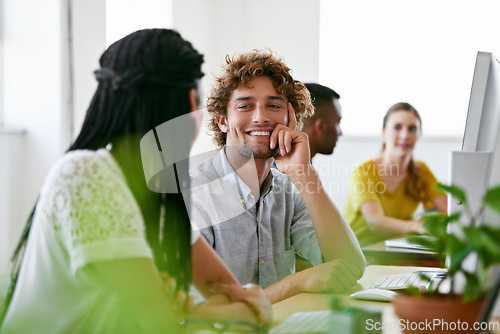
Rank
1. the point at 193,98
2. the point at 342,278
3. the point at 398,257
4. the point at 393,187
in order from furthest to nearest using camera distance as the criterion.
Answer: the point at 393,187 < the point at 398,257 < the point at 342,278 < the point at 193,98

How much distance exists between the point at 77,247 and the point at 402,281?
0.79 metres

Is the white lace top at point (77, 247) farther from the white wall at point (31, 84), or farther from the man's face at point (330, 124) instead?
the man's face at point (330, 124)

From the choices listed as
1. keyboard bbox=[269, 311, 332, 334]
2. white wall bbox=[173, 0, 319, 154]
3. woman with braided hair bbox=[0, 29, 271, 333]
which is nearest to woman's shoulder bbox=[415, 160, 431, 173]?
white wall bbox=[173, 0, 319, 154]

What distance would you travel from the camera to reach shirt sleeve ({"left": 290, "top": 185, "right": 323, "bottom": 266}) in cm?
126

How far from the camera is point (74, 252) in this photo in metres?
0.74

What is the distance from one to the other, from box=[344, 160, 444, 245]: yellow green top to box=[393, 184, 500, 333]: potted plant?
1.17 meters

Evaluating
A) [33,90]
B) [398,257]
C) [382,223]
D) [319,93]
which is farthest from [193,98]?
[382,223]

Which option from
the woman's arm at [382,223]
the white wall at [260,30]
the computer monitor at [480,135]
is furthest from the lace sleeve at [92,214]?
the woman's arm at [382,223]

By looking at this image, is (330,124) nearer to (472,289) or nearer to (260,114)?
(260,114)

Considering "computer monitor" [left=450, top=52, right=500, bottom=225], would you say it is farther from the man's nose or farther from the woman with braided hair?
the woman with braided hair

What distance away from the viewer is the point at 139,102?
2.67 ft

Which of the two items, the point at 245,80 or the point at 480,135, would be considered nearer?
the point at 480,135

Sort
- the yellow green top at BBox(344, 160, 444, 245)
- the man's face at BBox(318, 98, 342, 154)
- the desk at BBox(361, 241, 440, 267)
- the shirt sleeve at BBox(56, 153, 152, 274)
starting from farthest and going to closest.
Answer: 1. the yellow green top at BBox(344, 160, 444, 245)
2. the desk at BBox(361, 241, 440, 267)
3. the man's face at BBox(318, 98, 342, 154)
4. the shirt sleeve at BBox(56, 153, 152, 274)

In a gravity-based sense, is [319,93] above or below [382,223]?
above
